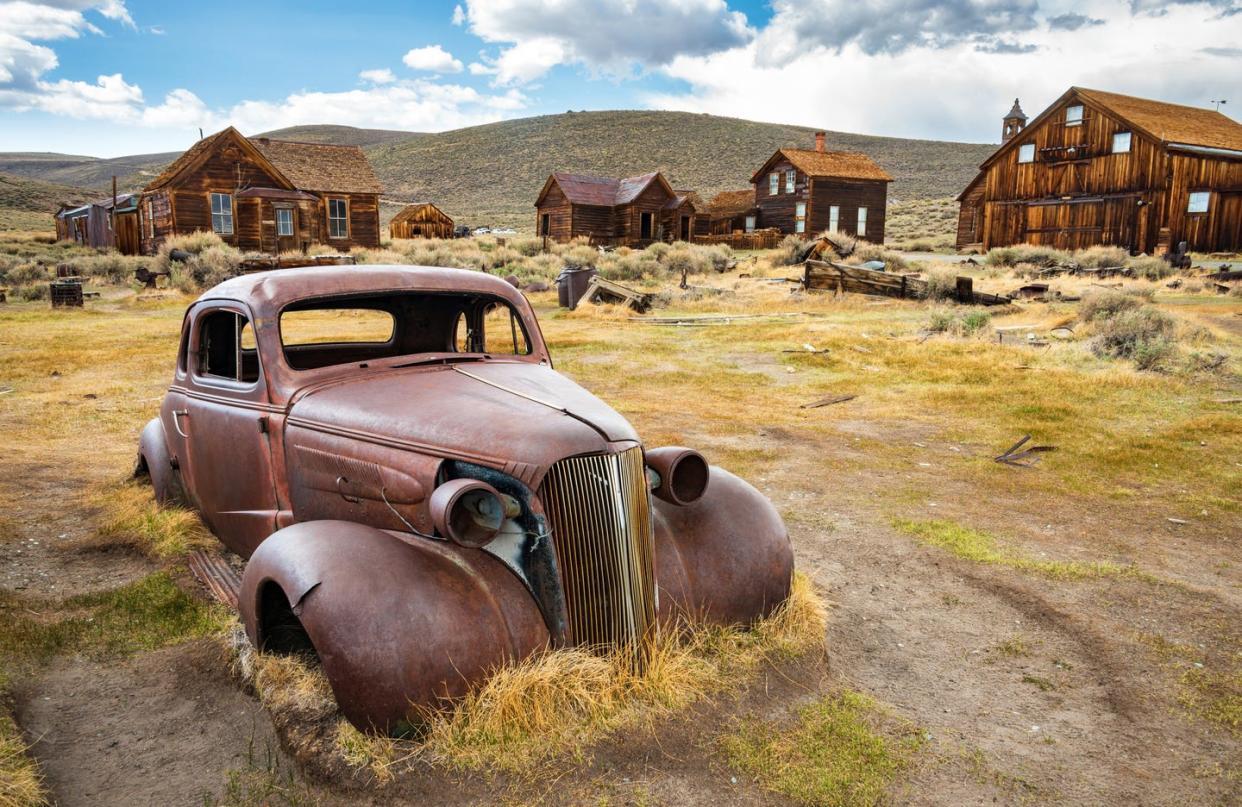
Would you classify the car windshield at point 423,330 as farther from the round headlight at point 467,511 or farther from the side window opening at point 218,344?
the round headlight at point 467,511

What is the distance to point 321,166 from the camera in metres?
36.9

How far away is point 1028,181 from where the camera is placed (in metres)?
37.3

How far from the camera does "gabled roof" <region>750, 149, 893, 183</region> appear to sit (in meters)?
44.1

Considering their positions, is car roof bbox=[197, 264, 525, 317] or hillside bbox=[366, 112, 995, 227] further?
hillside bbox=[366, 112, 995, 227]

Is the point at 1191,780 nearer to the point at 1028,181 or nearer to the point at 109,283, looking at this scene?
the point at 109,283

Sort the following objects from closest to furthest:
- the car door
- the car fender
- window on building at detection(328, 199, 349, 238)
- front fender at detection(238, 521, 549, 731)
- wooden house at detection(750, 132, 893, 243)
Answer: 1. front fender at detection(238, 521, 549, 731)
2. the car door
3. the car fender
4. window on building at detection(328, 199, 349, 238)
5. wooden house at detection(750, 132, 893, 243)

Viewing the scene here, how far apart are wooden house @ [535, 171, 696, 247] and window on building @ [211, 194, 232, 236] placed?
1748 cm

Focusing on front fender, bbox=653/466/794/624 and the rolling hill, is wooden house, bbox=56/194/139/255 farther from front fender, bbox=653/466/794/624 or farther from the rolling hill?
front fender, bbox=653/466/794/624

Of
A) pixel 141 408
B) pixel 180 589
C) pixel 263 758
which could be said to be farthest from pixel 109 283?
pixel 263 758

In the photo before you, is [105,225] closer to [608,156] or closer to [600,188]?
[600,188]

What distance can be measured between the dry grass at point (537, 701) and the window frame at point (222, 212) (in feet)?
108

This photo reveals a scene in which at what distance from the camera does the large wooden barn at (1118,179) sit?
32906mm

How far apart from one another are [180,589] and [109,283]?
2661 cm

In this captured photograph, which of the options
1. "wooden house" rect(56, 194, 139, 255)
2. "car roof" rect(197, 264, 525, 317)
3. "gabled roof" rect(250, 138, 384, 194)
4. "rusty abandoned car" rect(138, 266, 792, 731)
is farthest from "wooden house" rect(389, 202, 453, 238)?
"rusty abandoned car" rect(138, 266, 792, 731)
